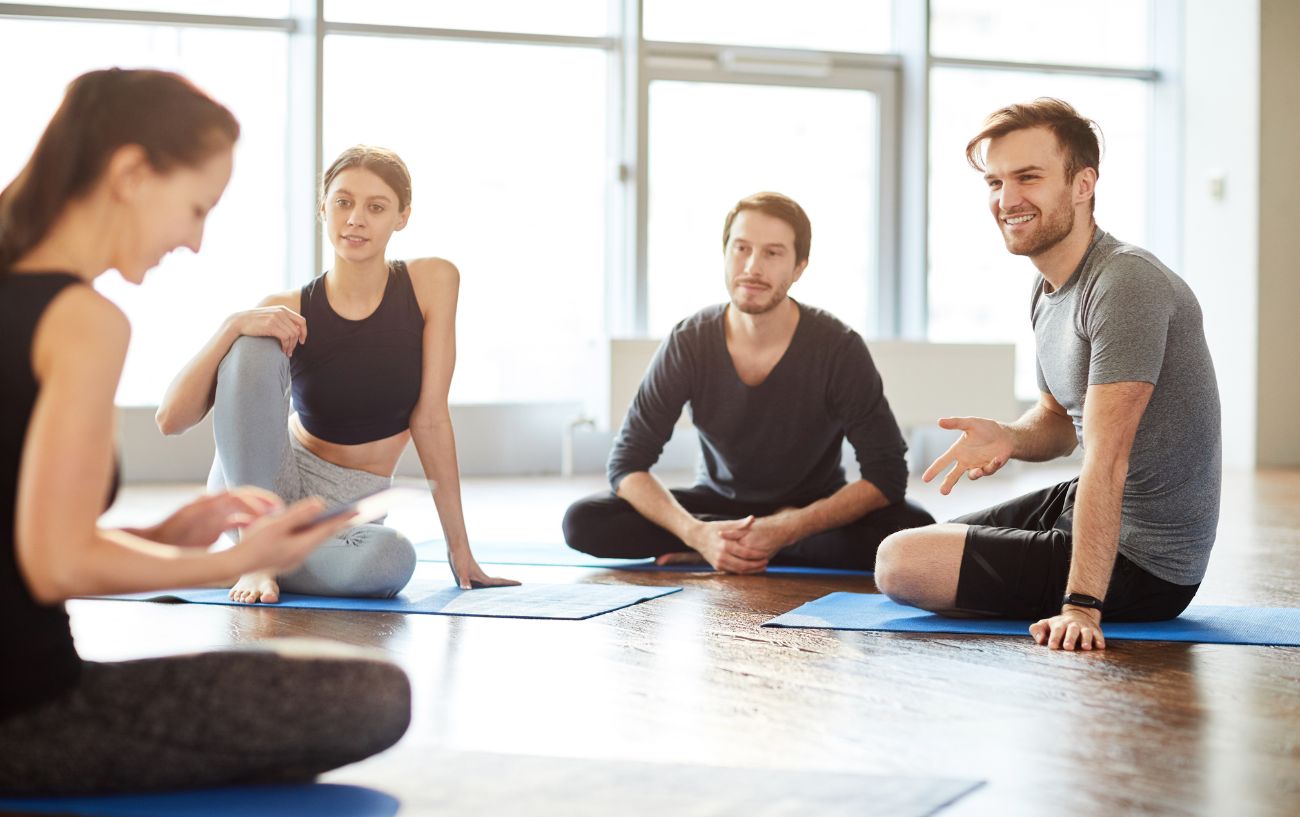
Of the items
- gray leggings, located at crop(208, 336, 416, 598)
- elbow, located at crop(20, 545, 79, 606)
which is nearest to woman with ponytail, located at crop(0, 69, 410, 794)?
elbow, located at crop(20, 545, 79, 606)

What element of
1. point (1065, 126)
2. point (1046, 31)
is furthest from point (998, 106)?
point (1065, 126)

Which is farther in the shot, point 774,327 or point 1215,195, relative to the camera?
point 1215,195

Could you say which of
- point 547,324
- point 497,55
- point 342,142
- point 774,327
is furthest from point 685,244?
point 774,327

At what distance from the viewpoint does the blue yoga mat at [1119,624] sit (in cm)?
236

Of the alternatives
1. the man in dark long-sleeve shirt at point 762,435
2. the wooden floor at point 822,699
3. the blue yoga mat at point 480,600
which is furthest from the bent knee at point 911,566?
the man in dark long-sleeve shirt at point 762,435

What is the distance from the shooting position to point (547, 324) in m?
6.76

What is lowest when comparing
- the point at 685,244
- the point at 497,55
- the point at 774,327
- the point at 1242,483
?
the point at 1242,483

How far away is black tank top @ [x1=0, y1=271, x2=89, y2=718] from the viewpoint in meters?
1.18

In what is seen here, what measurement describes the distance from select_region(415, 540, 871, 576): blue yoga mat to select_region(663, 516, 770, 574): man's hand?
0.09 m

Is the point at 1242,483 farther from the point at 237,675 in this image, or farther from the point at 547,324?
the point at 237,675

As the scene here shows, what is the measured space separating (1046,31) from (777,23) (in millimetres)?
1498

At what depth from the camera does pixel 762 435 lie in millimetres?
3311

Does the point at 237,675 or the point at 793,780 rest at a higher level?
the point at 237,675

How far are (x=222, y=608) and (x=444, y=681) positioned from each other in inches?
31.7
